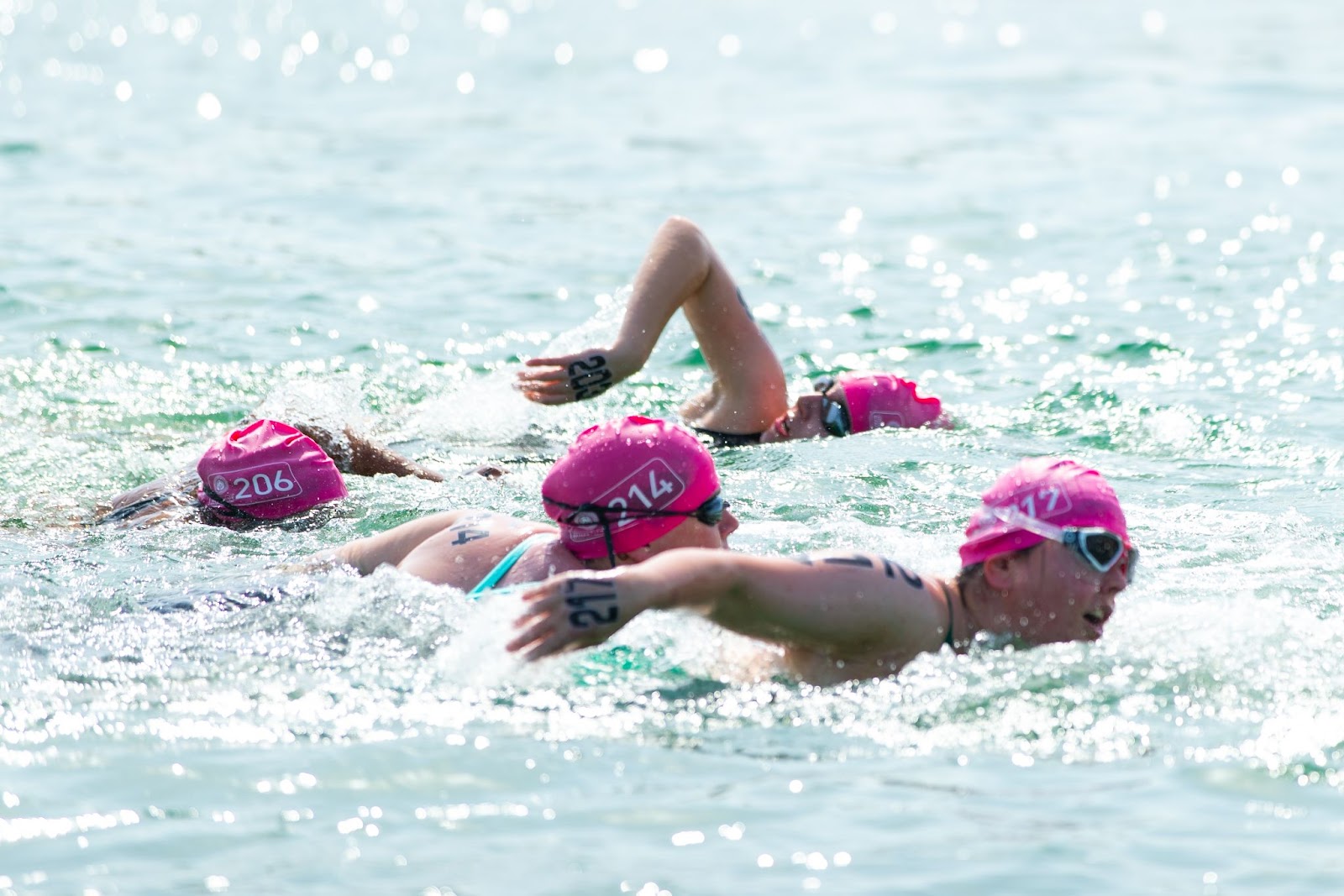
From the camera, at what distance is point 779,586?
4.78 m

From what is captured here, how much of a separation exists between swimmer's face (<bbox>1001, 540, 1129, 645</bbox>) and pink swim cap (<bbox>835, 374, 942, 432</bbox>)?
3.76 metres

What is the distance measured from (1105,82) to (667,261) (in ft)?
54.8

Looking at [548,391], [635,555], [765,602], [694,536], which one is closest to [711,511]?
[694,536]

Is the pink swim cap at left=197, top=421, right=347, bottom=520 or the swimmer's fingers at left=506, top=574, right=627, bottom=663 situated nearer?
the swimmer's fingers at left=506, top=574, right=627, bottom=663

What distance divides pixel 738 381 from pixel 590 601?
4.97 metres

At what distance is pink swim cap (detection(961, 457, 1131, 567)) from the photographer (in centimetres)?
532

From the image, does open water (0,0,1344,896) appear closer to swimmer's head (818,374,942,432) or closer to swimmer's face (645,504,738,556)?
swimmer's head (818,374,942,432)

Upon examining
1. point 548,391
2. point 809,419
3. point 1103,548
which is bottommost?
point 809,419

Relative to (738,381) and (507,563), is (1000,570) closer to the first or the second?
(507,563)

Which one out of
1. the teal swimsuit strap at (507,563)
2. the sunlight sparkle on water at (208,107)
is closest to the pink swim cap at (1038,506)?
the teal swimsuit strap at (507,563)

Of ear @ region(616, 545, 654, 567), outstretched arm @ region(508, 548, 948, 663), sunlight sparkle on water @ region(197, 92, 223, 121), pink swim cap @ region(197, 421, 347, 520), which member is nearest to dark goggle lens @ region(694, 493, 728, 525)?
ear @ region(616, 545, 654, 567)

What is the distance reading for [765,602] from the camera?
474 centimetres

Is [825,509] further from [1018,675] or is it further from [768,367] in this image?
[1018,675]

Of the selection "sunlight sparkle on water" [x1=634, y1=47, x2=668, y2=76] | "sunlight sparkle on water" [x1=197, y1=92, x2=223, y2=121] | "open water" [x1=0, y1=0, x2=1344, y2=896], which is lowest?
"open water" [x1=0, y1=0, x2=1344, y2=896]
